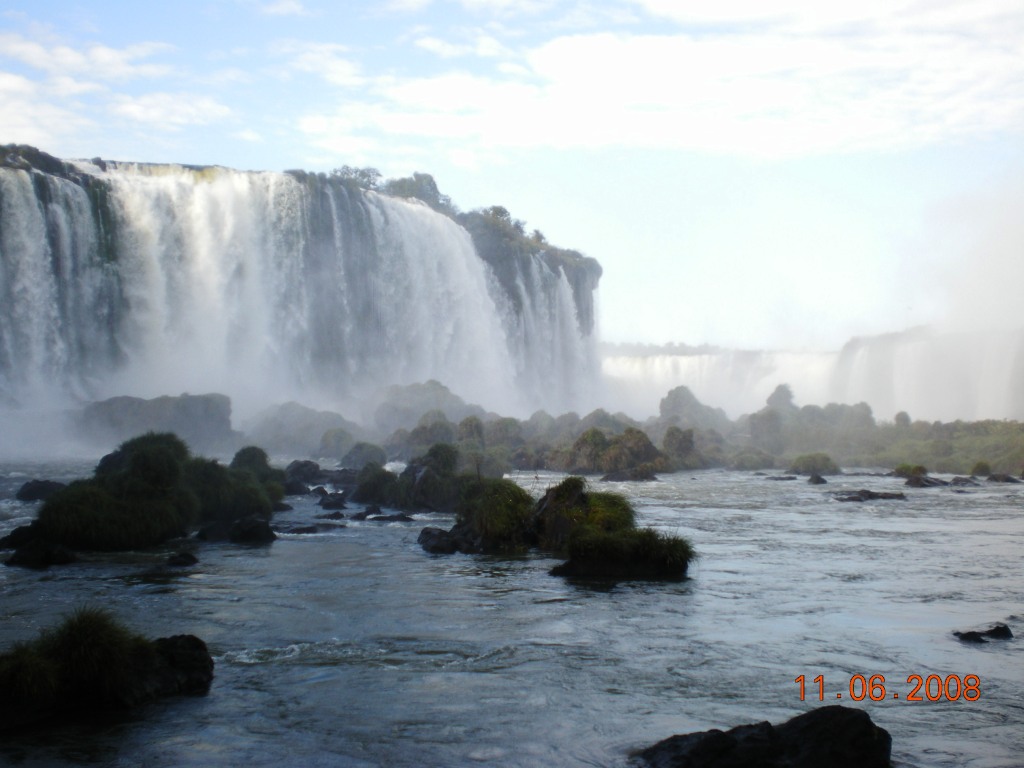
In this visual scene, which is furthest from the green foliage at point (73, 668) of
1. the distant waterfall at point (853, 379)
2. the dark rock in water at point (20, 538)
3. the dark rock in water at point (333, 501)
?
the distant waterfall at point (853, 379)

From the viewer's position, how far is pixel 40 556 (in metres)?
17.5

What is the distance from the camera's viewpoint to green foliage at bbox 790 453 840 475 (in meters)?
48.1

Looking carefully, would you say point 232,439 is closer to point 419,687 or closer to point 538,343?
point 419,687

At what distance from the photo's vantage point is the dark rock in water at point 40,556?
57.3 ft

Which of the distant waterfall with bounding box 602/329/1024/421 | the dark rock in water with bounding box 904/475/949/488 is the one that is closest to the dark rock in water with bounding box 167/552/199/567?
the dark rock in water with bounding box 904/475/949/488

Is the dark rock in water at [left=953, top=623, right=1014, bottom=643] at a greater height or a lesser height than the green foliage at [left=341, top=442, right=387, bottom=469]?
lesser

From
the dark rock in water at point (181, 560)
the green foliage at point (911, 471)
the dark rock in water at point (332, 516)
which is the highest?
the green foliage at point (911, 471)

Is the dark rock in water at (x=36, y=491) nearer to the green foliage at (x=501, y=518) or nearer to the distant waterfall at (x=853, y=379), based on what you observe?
the green foliage at (x=501, y=518)

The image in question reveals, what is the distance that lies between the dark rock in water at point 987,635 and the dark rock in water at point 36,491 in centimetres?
2203

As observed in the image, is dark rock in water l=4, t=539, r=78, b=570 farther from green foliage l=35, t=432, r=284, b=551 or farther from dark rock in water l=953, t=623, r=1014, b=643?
dark rock in water l=953, t=623, r=1014, b=643

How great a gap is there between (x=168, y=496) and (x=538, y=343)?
229 ft

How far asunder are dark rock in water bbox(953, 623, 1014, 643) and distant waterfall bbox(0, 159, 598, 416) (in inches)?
1721

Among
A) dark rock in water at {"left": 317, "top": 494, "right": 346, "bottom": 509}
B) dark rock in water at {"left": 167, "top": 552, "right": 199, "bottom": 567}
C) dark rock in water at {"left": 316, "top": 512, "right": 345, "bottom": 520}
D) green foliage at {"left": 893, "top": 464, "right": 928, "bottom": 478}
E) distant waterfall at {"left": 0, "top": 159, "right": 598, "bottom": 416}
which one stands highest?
distant waterfall at {"left": 0, "top": 159, "right": 598, "bottom": 416}

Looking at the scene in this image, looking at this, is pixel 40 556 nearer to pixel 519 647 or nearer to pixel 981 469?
pixel 519 647
